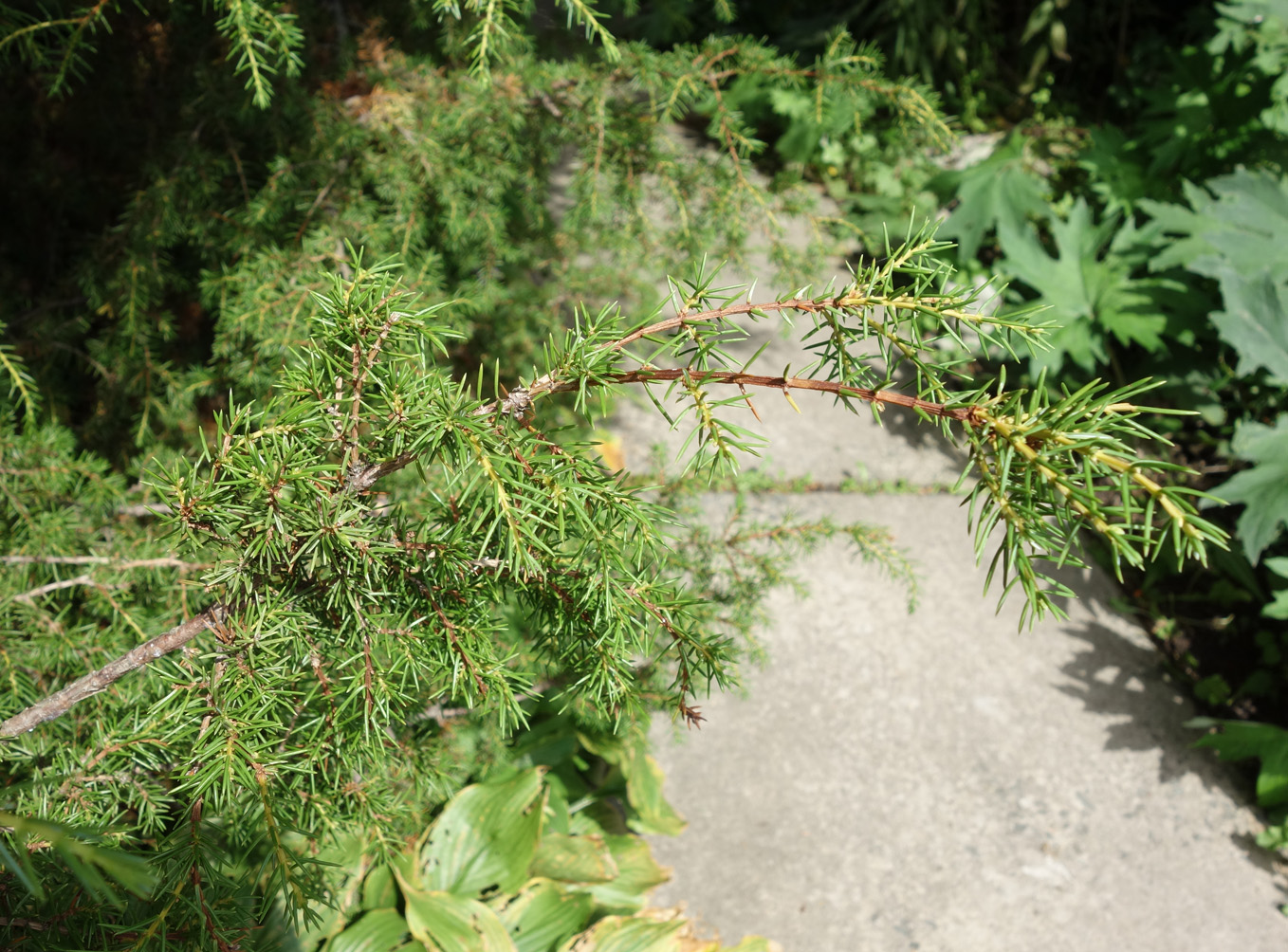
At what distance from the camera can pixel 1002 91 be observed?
4.70 metres

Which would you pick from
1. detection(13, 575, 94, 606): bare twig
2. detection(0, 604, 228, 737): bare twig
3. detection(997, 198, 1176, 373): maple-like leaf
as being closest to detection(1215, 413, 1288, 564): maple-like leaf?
detection(997, 198, 1176, 373): maple-like leaf

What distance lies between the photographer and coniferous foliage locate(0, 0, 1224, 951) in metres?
0.79

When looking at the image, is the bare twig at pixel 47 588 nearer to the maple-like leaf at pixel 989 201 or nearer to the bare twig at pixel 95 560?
the bare twig at pixel 95 560

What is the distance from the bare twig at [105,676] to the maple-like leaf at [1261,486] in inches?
104

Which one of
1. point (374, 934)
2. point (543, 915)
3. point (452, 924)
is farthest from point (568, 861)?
point (374, 934)

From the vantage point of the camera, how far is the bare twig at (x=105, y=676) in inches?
32.6

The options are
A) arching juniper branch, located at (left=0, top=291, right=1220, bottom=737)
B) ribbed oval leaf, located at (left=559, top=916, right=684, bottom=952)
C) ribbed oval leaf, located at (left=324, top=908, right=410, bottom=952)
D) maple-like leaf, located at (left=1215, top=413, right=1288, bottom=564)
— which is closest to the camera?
arching juniper branch, located at (left=0, top=291, right=1220, bottom=737)

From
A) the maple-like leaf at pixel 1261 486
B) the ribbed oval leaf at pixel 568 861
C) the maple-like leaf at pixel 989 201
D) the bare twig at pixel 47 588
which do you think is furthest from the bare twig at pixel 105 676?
the maple-like leaf at pixel 989 201

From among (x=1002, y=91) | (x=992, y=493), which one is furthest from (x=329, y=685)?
(x=1002, y=91)

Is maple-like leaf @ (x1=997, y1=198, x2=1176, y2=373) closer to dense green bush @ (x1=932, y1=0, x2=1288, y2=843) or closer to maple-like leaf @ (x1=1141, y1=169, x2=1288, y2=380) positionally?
dense green bush @ (x1=932, y1=0, x2=1288, y2=843)

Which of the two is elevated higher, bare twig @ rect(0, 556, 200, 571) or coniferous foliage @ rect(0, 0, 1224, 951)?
coniferous foliage @ rect(0, 0, 1224, 951)

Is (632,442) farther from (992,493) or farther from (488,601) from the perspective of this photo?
(992,493)

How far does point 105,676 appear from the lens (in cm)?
84

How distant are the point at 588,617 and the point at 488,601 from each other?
0.12 m
